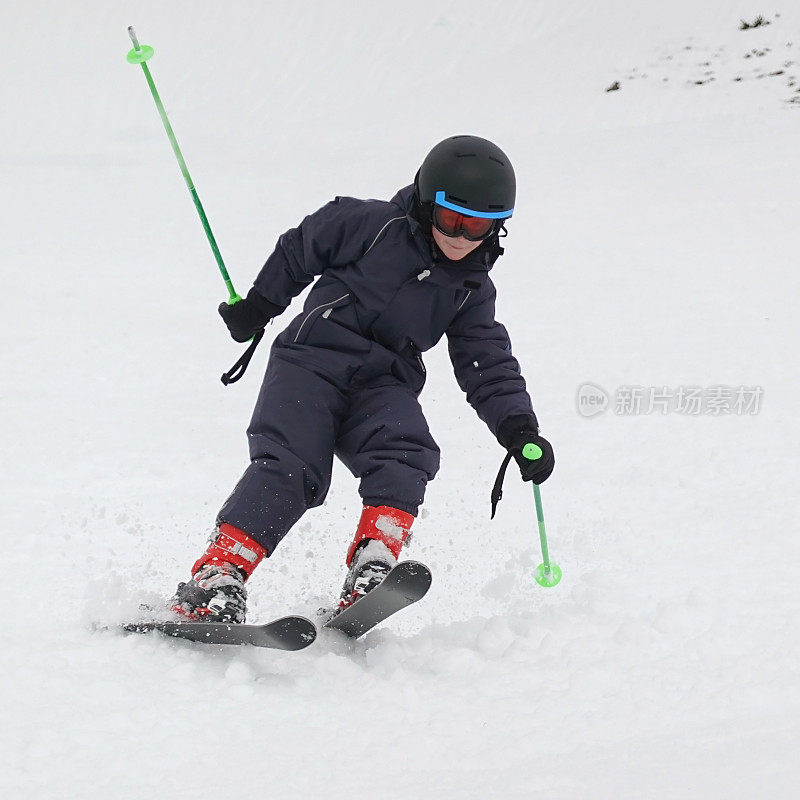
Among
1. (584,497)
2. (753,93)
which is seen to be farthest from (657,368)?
(753,93)

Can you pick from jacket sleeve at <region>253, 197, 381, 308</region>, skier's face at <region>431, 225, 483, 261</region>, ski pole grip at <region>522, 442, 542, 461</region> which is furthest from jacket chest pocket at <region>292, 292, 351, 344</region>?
ski pole grip at <region>522, 442, 542, 461</region>

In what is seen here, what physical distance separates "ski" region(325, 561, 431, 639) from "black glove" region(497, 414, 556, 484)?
1.88 ft

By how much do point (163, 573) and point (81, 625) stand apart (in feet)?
2.48

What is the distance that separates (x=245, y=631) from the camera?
2451 millimetres

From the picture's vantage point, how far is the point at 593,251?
7.57 m

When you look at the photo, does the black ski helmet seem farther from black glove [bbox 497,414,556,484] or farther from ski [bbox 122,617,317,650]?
ski [bbox 122,617,317,650]

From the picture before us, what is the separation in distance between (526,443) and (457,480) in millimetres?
1481

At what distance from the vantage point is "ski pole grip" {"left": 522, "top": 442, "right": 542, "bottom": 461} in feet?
9.50

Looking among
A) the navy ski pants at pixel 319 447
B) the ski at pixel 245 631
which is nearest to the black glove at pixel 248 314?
the navy ski pants at pixel 319 447

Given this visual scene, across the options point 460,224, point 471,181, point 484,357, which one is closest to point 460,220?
point 460,224

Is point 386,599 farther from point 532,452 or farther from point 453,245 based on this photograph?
point 453,245

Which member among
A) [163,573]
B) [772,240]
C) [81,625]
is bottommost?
[772,240]

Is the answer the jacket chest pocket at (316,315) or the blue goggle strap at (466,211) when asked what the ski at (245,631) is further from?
the blue goggle strap at (466,211)

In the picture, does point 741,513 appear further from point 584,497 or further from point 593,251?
point 593,251
